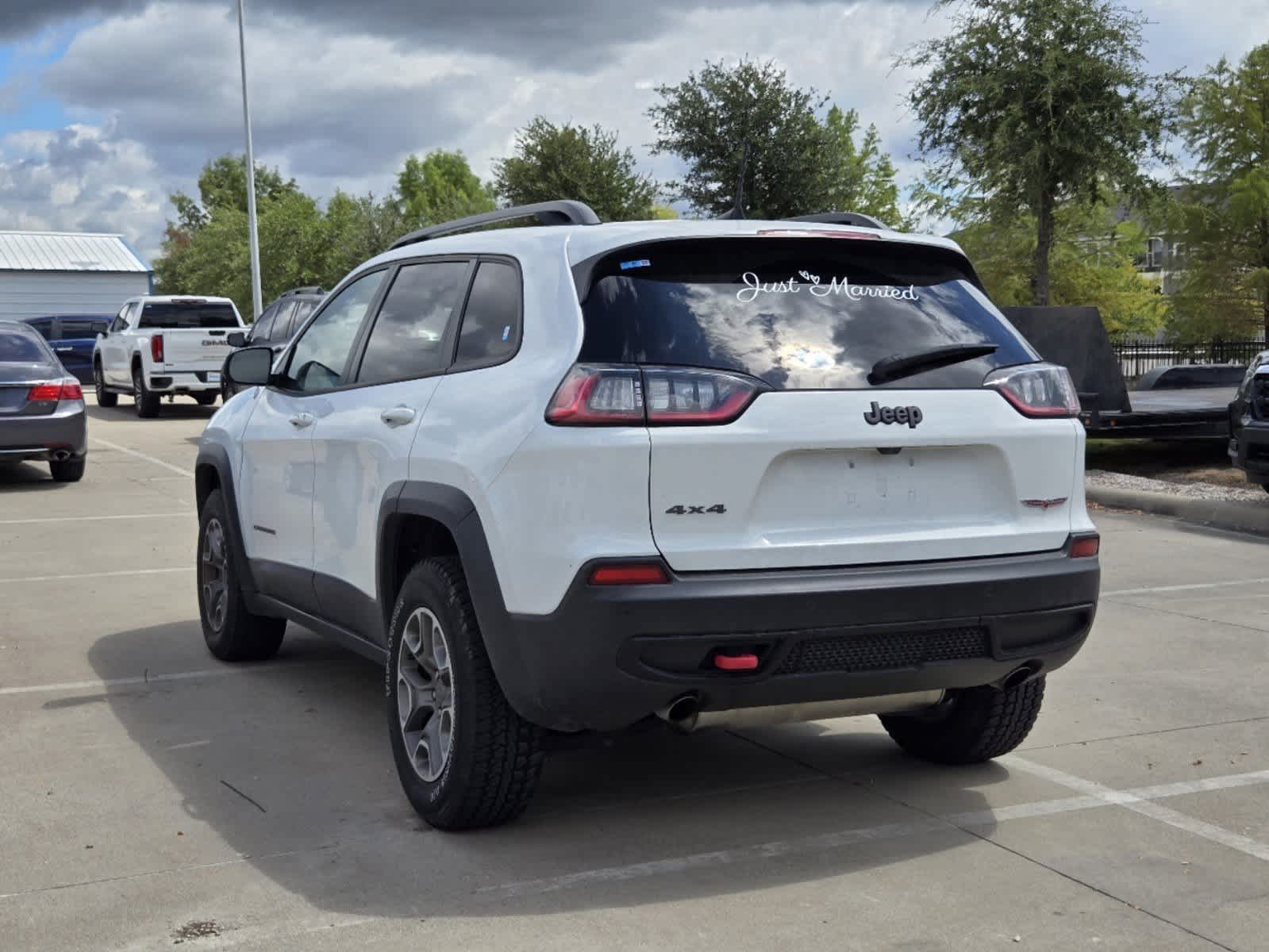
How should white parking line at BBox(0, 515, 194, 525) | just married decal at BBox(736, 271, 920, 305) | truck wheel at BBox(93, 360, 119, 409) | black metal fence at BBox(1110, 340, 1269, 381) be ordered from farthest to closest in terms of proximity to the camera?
black metal fence at BBox(1110, 340, 1269, 381) < truck wheel at BBox(93, 360, 119, 409) < white parking line at BBox(0, 515, 194, 525) < just married decal at BBox(736, 271, 920, 305)

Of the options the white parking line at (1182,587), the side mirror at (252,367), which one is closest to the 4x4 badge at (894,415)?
the side mirror at (252,367)

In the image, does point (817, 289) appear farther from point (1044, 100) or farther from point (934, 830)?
point (1044, 100)

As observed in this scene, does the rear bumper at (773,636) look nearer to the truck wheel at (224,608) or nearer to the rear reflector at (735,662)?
the rear reflector at (735,662)

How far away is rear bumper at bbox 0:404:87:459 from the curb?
9.38 m

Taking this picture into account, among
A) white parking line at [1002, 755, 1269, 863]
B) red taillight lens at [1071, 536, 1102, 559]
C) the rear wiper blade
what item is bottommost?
white parking line at [1002, 755, 1269, 863]

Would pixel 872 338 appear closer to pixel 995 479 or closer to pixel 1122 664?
pixel 995 479

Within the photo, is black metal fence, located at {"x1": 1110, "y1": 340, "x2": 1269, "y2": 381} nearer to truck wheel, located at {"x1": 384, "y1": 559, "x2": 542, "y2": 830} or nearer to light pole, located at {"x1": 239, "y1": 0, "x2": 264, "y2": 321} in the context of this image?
light pole, located at {"x1": 239, "y1": 0, "x2": 264, "y2": 321}

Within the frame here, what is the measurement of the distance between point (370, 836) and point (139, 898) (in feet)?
2.38

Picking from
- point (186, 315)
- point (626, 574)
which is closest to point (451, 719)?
point (626, 574)

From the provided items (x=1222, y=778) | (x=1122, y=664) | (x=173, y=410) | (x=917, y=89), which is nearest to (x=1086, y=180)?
(x=917, y=89)

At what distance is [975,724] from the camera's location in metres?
5.12

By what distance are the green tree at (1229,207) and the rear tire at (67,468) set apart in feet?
87.7

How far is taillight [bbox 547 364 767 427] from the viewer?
4.07 meters

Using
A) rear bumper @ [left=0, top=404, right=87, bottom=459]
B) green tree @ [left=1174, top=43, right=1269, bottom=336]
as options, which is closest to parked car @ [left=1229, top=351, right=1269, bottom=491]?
rear bumper @ [left=0, top=404, right=87, bottom=459]
